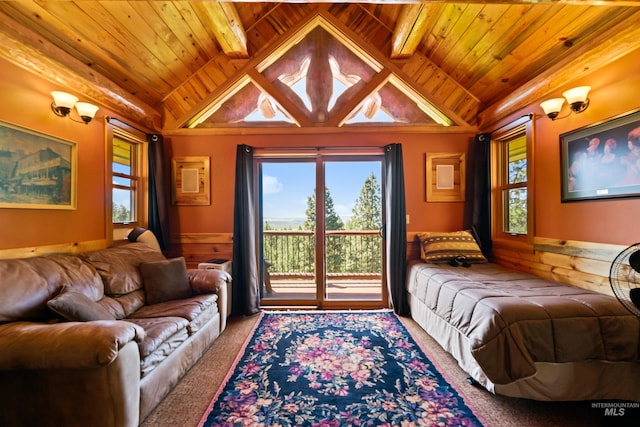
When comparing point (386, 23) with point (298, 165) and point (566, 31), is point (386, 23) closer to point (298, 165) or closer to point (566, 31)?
point (566, 31)

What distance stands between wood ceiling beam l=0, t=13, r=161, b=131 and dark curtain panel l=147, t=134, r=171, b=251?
1.27 feet

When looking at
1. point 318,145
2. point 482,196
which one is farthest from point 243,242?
point 482,196

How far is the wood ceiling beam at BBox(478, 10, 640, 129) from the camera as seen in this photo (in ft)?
6.28

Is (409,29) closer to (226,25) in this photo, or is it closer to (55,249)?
(226,25)

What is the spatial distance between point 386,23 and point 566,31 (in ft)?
6.18

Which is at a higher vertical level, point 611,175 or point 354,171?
point 354,171

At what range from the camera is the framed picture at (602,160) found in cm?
193

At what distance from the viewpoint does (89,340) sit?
4.48 ft

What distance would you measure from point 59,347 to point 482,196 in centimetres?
410

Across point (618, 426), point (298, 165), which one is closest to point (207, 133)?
point (298, 165)

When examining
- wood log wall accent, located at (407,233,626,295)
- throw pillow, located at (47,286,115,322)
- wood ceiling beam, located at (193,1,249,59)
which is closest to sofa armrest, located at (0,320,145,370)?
throw pillow, located at (47,286,115,322)

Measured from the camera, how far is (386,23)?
11.1 ft

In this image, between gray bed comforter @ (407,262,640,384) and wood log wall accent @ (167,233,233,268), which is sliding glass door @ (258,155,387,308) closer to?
wood log wall accent @ (167,233,233,268)

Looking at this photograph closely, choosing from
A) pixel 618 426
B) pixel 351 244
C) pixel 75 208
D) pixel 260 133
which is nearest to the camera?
pixel 618 426
